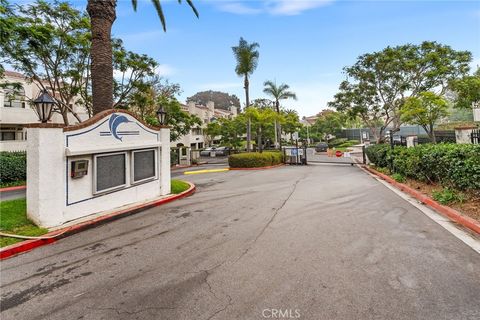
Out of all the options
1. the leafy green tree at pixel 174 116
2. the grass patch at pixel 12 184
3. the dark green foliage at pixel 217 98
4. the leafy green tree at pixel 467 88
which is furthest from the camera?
the dark green foliage at pixel 217 98

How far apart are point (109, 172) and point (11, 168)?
10859 millimetres

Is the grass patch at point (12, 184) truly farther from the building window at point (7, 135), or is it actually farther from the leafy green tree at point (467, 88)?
the leafy green tree at point (467, 88)

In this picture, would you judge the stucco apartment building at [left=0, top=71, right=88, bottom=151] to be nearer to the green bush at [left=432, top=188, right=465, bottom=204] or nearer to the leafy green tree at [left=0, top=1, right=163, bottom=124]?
the leafy green tree at [left=0, top=1, right=163, bottom=124]

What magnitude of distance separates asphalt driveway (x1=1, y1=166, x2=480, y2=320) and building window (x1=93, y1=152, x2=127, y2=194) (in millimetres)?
1140

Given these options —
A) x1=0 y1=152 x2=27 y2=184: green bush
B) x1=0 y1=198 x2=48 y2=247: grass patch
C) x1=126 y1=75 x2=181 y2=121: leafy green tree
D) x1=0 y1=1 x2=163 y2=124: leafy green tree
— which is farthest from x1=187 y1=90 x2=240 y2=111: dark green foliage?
x1=0 y1=198 x2=48 y2=247: grass patch

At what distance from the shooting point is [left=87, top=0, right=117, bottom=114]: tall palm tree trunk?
7.30 metres

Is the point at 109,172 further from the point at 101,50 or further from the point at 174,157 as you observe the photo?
the point at 174,157

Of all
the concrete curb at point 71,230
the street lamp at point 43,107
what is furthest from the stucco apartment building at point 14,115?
the concrete curb at point 71,230

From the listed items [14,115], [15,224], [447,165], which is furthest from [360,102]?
[14,115]

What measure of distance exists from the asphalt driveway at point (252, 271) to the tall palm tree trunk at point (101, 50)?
401 cm

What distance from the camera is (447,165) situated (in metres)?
6.54

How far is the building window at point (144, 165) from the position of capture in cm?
730

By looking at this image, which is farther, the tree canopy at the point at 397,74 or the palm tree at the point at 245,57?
the palm tree at the point at 245,57

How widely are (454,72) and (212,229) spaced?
22.7m
